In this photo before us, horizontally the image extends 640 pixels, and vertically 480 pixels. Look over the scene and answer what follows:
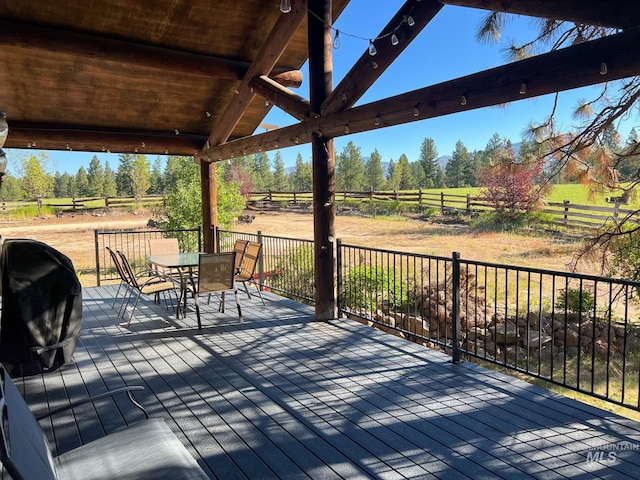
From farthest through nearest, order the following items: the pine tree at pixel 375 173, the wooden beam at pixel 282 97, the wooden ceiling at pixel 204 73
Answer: the pine tree at pixel 375 173 < the wooden beam at pixel 282 97 < the wooden ceiling at pixel 204 73

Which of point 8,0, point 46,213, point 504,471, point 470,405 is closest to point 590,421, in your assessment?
point 470,405

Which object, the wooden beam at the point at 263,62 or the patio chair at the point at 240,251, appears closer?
the wooden beam at the point at 263,62

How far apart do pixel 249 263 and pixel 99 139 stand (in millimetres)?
3840

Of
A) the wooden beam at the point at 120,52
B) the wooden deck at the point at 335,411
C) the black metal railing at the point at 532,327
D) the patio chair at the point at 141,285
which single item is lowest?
the black metal railing at the point at 532,327

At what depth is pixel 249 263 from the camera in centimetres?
630

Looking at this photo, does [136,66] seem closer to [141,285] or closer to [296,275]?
[141,285]

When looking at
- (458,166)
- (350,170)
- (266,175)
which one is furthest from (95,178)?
(458,166)

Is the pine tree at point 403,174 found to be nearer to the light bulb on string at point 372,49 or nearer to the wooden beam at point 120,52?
the wooden beam at point 120,52

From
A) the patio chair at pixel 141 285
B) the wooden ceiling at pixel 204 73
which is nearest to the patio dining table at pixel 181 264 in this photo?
the patio chair at pixel 141 285

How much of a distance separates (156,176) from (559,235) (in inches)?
1398

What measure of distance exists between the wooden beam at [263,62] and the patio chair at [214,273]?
9.01ft

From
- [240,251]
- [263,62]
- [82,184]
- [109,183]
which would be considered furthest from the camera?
[109,183]

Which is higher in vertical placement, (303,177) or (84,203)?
(303,177)

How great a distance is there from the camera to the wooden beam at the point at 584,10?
2.46 m
